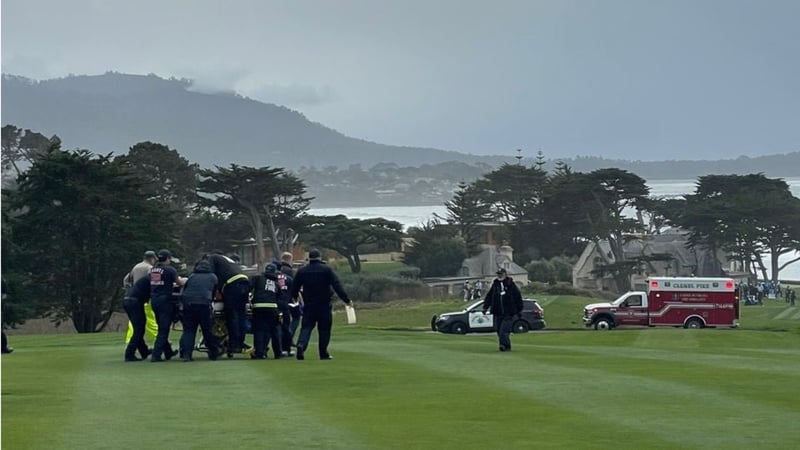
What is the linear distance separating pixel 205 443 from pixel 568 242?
110 metres

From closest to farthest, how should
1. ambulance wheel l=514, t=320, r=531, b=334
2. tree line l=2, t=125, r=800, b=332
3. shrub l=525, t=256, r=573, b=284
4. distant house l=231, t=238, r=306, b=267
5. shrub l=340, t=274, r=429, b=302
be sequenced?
ambulance wheel l=514, t=320, r=531, b=334, tree line l=2, t=125, r=800, b=332, shrub l=340, t=274, r=429, b=302, distant house l=231, t=238, r=306, b=267, shrub l=525, t=256, r=573, b=284

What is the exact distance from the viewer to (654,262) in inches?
4515

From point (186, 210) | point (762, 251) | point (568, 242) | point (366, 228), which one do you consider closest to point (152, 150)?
point (186, 210)

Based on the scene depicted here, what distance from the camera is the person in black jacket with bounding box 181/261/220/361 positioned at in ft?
66.8

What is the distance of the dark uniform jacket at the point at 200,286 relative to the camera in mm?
20328

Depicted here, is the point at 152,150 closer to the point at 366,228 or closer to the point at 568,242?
the point at 366,228

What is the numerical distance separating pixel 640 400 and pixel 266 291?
817cm

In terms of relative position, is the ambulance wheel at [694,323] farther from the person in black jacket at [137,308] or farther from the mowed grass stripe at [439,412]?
the mowed grass stripe at [439,412]

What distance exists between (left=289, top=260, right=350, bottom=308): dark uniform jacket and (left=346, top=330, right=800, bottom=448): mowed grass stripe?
1.77m

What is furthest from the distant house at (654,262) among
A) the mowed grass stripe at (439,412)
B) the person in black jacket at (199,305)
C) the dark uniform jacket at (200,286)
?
the mowed grass stripe at (439,412)

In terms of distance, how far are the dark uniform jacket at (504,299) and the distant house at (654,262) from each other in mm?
80849

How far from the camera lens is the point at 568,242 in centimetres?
12019

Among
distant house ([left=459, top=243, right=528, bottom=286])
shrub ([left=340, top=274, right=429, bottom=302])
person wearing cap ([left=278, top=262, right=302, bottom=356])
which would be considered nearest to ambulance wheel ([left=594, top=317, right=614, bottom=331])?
person wearing cap ([left=278, top=262, right=302, bottom=356])

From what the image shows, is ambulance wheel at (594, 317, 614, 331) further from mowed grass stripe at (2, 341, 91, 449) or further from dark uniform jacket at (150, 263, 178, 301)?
dark uniform jacket at (150, 263, 178, 301)
